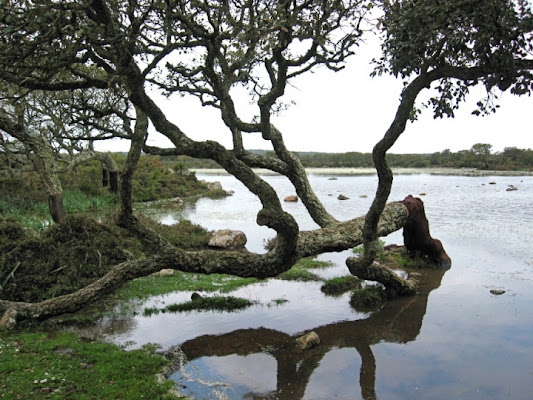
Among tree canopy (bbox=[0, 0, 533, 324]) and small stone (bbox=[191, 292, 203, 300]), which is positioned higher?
tree canopy (bbox=[0, 0, 533, 324])

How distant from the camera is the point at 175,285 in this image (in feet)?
36.9

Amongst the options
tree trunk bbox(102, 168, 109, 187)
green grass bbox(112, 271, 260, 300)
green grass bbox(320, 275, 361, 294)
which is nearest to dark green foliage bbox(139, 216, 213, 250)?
green grass bbox(112, 271, 260, 300)

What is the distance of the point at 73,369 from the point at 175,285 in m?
4.80

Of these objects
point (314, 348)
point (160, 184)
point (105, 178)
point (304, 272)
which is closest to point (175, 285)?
point (304, 272)

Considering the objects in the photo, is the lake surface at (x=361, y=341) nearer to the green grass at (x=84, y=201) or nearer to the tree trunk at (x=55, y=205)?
the tree trunk at (x=55, y=205)

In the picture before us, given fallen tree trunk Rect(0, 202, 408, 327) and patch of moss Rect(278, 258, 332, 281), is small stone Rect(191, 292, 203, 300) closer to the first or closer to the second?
fallen tree trunk Rect(0, 202, 408, 327)

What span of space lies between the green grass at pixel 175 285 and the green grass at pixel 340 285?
6.19ft

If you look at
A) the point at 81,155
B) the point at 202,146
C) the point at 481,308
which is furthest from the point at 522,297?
the point at 81,155

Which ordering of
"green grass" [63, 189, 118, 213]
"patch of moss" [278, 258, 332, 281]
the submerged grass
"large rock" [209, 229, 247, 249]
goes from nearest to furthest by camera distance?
the submerged grass
"patch of moss" [278, 258, 332, 281]
"large rock" [209, 229, 247, 249]
"green grass" [63, 189, 118, 213]

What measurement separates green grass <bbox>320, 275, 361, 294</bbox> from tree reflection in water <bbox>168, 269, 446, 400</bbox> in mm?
1482

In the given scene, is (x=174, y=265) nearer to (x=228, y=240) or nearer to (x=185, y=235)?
(x=228, y=240)

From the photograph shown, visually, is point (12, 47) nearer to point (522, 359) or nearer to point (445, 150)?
point (522, 359)

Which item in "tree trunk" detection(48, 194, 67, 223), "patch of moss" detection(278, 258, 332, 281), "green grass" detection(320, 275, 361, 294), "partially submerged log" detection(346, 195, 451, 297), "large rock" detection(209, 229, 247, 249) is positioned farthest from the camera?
"large rock" detection(209, 229, 247, 249)

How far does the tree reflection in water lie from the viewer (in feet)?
21.6
